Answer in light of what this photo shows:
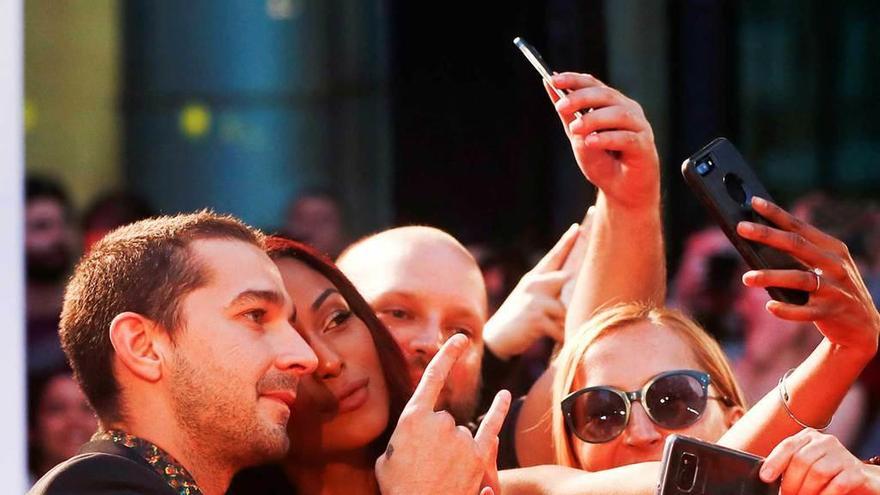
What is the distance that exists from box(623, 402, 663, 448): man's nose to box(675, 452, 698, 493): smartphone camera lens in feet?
2.05

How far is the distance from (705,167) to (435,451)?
2.06 ft

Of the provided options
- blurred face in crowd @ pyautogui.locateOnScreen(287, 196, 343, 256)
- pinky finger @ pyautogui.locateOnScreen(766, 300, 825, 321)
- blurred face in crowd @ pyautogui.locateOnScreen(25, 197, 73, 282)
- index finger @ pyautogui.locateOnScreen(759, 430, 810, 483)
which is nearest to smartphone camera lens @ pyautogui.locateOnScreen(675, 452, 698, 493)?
index finger @ pyautogui.locateOnScreen(759, 430, 810, 483)

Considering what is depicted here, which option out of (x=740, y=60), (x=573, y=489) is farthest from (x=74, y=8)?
(x=573, y=489)

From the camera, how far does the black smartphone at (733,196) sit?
264cm

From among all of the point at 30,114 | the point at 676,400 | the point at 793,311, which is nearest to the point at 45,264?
the point at 30,114

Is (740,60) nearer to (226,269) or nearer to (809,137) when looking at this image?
(809,137)

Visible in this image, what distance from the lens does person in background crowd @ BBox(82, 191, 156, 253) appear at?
5.85 metres

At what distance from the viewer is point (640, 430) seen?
3018 mm

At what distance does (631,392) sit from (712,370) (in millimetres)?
213

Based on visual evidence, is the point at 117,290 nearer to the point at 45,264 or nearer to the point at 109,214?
the point at 45,264

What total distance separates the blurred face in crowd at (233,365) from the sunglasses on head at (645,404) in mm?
571

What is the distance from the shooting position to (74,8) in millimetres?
6930

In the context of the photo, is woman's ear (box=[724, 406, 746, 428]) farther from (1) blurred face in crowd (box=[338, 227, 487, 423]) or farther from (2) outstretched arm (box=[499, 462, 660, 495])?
(1) blurred face in crowd (box=[338, 227, 487, 423])

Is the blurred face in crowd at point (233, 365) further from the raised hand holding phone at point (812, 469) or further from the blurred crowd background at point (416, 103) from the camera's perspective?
the blurred crowd background at point (416, 103)
